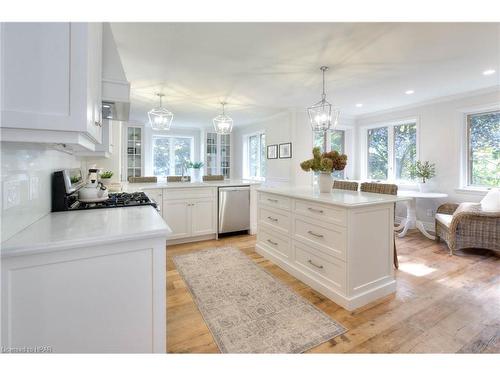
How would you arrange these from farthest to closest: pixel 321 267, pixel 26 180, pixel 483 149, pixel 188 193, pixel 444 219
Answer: pixel 483 149 → pixel 188 193 → pixel 444 219 → pixel 321 267 → pixel 26 180

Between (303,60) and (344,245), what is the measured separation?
206cm

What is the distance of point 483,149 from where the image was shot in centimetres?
399

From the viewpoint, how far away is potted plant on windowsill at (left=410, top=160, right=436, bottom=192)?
443 cm

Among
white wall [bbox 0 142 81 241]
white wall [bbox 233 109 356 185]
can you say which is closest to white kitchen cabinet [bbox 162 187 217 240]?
white wall [bbox 0 142 81 241]

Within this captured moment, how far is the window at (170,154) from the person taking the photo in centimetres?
714

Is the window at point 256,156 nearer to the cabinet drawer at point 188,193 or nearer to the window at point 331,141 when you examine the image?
the window at point 331,141

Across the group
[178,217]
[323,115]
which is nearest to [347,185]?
[323,115]

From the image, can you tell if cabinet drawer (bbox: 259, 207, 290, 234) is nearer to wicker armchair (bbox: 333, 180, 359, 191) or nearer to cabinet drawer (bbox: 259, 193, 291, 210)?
cabinet drawer (bbox: 259, 193, 291, 210)

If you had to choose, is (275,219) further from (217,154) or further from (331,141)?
(217,154)

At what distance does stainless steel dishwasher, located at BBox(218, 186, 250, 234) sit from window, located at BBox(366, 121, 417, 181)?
3301 mm

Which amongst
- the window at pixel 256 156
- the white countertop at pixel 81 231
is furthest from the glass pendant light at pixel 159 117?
the window at pixel 256 156

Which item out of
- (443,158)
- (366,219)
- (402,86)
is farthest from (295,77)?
(443,158)

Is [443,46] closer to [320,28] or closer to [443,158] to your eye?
[320,28]

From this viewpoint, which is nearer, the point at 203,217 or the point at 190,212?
the point at 190,212
